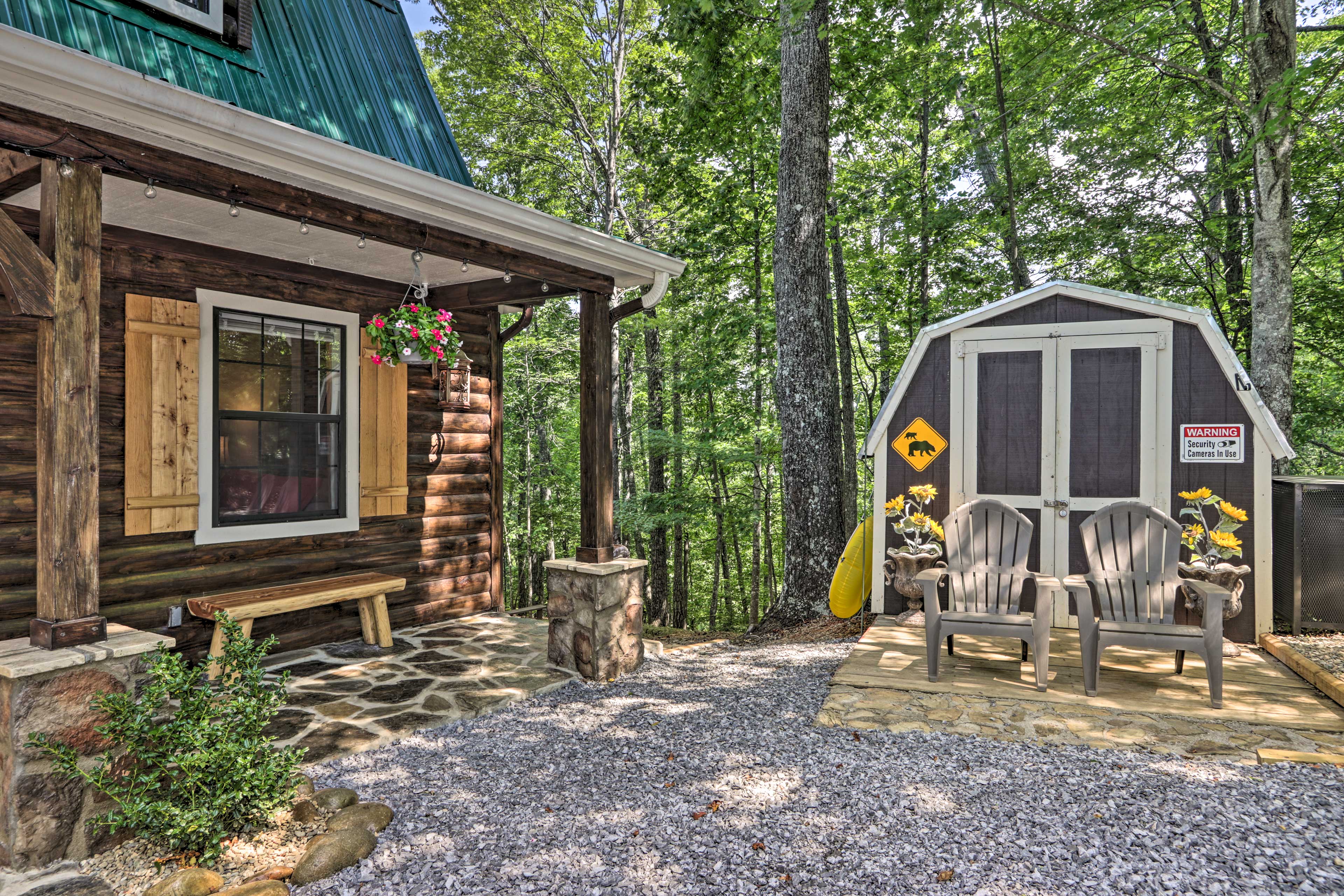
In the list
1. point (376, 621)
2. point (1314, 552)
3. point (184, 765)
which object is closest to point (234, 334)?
point (376, 621)

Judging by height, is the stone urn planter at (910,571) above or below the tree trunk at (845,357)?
below

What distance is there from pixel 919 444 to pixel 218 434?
4617mm

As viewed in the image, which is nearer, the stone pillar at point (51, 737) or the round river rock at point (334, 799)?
the stone pillar at point (51, 737)

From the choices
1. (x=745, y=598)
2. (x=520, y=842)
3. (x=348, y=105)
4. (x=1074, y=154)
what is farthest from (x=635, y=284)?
(x=745, y=598)

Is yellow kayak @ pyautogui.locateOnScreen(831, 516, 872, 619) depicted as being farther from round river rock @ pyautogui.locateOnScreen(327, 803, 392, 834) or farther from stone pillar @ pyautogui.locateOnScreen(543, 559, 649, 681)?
round river rock @ pyautogui.locateOnScreen(327, 803, 392, 834)

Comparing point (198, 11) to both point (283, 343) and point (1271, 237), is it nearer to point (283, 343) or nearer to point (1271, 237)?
point (283, 343)

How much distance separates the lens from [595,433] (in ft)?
13.6

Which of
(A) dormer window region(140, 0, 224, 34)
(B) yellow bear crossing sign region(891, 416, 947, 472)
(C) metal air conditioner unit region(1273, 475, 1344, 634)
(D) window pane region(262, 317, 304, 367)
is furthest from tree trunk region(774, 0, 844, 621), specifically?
(A) dormer window region(140, 0, 224, 34)

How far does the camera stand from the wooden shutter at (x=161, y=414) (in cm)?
380

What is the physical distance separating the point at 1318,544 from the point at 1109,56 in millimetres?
4949

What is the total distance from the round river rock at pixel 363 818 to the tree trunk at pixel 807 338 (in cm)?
402

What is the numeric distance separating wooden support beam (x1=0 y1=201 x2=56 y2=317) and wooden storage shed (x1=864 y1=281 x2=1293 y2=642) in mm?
4589

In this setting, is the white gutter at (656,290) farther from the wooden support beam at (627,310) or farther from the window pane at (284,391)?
the window pane at (284,391)

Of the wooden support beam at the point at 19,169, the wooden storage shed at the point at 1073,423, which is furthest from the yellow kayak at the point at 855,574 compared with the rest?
the wooden support beam at the point at 19,169
